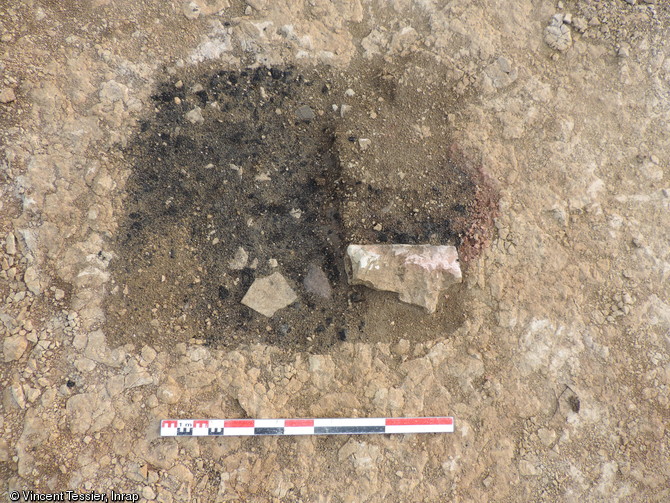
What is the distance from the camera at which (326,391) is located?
3020 mm

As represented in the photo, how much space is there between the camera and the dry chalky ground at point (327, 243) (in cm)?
289

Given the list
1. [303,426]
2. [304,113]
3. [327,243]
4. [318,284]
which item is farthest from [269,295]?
[304,113]

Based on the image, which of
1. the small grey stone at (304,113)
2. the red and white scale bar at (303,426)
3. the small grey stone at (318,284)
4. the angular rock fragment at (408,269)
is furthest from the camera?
the small grey stone at (304,113)

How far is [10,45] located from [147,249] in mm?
1704

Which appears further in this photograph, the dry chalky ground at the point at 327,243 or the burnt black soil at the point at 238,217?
the burnt black soil at the point at 238,217

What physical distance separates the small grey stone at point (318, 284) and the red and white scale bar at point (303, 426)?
857 millimetres

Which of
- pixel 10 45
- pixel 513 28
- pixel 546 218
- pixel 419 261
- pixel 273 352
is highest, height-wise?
pixel 513 28

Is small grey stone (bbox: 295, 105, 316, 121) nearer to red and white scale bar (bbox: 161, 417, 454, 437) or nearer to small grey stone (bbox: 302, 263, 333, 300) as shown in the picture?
small grey stone (bbox: 302, 263, 333, 300)

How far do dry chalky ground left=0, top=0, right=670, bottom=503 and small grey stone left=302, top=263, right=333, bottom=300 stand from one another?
0.01 metres

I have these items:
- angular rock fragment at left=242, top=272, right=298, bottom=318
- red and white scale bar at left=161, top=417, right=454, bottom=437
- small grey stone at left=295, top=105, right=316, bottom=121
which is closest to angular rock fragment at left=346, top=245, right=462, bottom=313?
angular rock fragment at left=242, top=272, right=298, bottom=318

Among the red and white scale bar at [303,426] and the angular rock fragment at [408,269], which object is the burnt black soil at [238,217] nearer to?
the angular rock fragment at [408,269]

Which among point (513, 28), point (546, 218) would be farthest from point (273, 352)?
point (513, 28)

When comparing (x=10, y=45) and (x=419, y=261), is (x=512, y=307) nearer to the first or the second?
(x=419, y=261)

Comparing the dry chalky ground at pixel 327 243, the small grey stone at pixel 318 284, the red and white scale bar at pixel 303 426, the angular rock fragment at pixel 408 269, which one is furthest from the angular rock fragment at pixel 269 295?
the red and white scale bar at pixel 303 426
